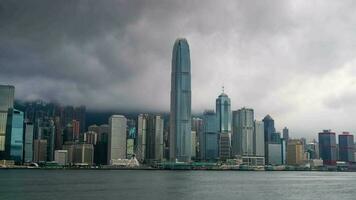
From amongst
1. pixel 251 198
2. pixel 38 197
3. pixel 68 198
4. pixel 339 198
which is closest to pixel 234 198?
pixel 251 198

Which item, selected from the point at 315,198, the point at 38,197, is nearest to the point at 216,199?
the point at 315,198

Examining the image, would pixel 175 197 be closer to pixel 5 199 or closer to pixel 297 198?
pixel 297 198

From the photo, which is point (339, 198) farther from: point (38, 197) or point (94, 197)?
point (38, 197)

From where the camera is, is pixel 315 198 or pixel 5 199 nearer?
pixel 5 199

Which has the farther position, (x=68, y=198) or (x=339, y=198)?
(x=339, y=198)

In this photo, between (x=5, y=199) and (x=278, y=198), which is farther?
(x=278, y=198)

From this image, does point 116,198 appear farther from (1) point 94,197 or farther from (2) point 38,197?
(2) point 38,197

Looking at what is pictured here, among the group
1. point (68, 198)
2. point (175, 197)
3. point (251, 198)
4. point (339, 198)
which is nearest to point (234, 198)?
point (251, 198)
